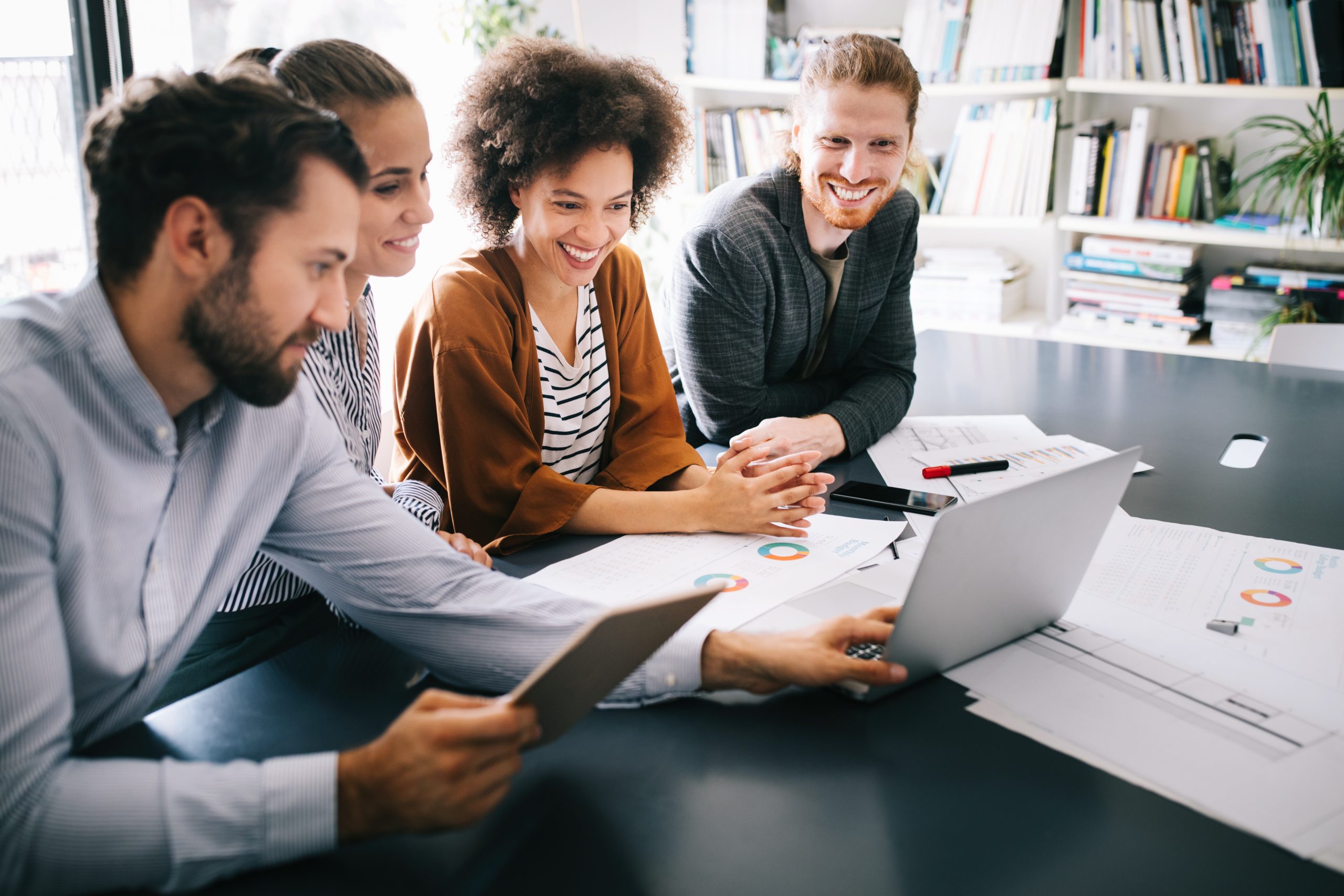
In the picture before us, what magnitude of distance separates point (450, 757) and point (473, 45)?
9.27 ft

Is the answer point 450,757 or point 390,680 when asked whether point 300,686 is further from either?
point 450,757

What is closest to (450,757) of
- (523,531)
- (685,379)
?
(523,531)

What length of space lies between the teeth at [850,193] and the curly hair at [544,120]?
0.36 meters

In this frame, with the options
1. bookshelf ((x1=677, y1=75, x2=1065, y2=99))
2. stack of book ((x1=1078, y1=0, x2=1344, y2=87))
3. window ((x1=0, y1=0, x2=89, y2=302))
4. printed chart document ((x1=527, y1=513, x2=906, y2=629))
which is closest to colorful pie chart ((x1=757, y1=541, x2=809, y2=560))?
printed chart document ((x1=527, y1=513, x2=906, y2=629))

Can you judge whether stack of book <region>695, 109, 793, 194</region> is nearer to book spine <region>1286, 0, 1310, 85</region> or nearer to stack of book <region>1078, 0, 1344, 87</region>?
stack of book <region>1078, 0, 1344, 87</region>

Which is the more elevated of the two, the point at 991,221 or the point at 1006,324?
the point at 991,221

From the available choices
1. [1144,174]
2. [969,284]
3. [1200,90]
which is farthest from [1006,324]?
[1200,90]

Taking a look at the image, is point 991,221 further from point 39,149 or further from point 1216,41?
point 39,149

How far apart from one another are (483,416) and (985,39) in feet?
8.09

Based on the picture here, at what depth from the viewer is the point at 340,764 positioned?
0.71 metres

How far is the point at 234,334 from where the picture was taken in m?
0.79

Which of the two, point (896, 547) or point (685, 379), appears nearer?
point (896, 547)

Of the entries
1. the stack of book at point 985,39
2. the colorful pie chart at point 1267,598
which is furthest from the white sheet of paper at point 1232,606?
the stack of book at point 985,39

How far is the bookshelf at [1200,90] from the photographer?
278 cm
